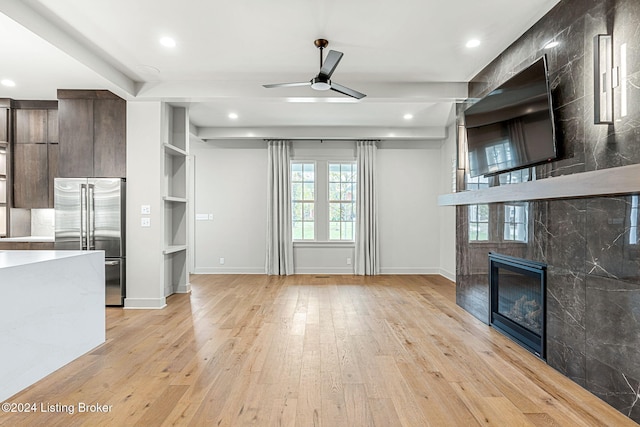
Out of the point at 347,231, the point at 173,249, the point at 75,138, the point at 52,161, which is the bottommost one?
the point at 173,249

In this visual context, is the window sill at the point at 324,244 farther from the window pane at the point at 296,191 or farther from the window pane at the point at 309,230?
the window pane at the point at 296,191

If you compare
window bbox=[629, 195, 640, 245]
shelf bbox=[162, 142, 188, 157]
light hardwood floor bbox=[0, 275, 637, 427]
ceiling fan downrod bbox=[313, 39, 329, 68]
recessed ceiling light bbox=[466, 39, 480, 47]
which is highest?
recessed ceiling light bbox=[466, 39, 480, 47]

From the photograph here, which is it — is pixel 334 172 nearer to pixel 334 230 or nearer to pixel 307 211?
pixel 307 211

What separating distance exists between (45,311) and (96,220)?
256cm

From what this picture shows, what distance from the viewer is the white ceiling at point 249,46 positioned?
2.90 m

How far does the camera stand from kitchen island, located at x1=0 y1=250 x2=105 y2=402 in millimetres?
2012

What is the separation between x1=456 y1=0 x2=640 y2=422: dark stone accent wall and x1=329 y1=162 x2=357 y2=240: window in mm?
4172

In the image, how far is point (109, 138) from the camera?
4.59m

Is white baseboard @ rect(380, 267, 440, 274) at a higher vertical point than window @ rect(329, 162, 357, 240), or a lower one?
lower

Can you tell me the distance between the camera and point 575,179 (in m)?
2.16

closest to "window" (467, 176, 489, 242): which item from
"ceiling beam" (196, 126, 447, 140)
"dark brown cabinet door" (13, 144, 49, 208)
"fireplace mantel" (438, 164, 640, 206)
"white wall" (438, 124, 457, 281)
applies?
"fireplace mantel" (438, 164, 640, 206)

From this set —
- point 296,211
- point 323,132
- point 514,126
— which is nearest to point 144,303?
point 296,211

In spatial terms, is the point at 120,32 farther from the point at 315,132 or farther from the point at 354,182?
the point at 354,182

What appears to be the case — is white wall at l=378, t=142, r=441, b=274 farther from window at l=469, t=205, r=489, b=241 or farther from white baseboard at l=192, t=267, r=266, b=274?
window at l=469, t=205, r=489, b=241
